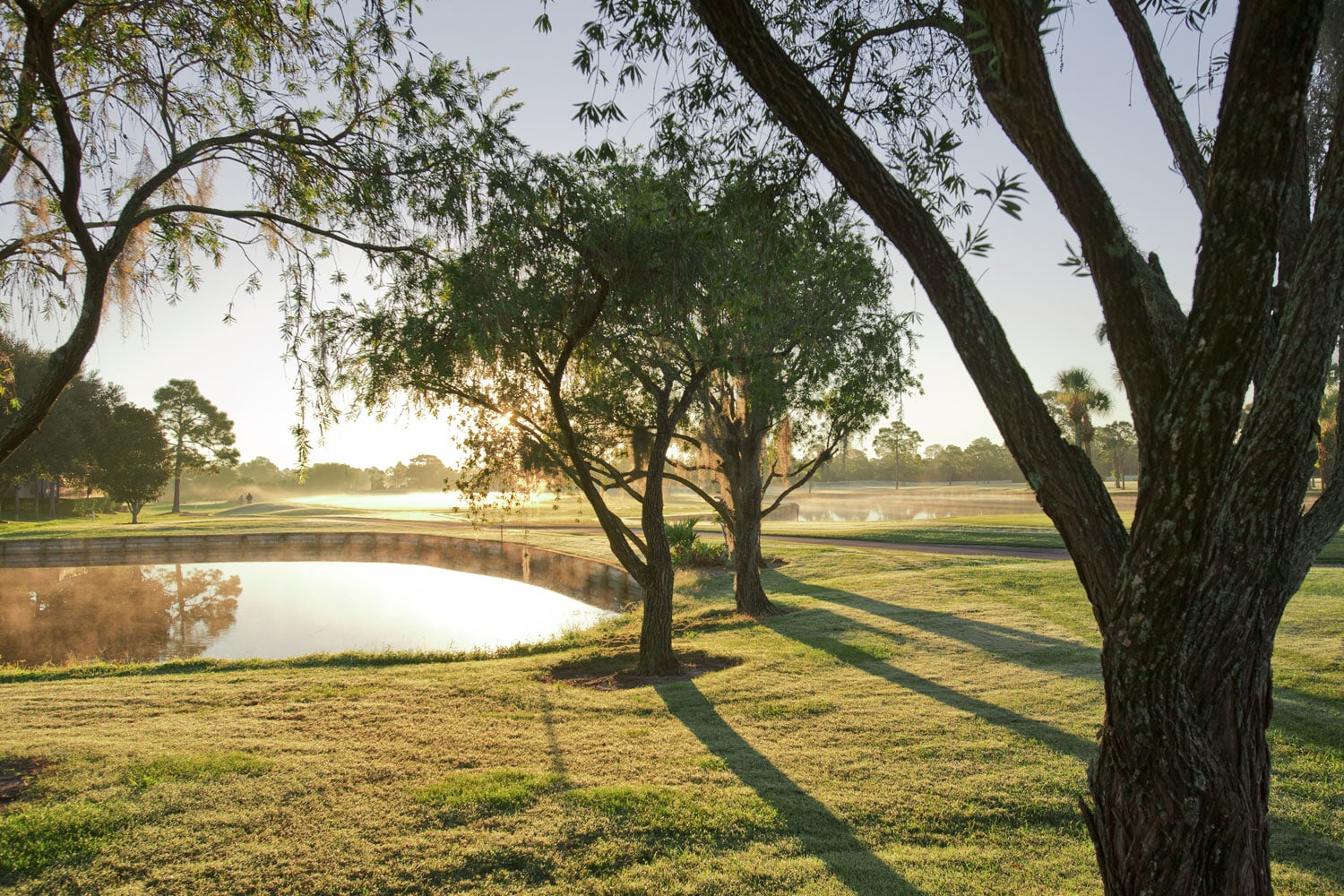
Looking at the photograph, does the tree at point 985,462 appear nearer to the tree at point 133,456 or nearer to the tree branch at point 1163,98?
the tree at point 133,456

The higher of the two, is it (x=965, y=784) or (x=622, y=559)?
(x=622, y=559)

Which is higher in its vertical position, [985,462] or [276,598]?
[985,462]

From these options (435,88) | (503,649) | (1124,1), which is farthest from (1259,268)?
(503,649)

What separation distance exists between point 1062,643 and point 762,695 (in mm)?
4808

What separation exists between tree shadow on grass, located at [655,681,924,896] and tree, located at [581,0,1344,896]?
5.96 ft

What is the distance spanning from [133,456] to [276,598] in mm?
28425

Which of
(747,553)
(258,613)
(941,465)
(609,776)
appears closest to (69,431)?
(258,613)

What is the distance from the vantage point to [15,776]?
558 cm

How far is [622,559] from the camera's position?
948cm

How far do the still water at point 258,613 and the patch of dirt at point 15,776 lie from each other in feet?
22.0

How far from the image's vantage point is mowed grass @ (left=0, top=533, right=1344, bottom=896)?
14.2 feet

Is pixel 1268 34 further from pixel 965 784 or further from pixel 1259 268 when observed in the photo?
pixel 965 784

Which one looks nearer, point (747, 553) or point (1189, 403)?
point (1189, 403)

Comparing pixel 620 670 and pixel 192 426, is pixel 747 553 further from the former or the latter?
pixel 192 426
